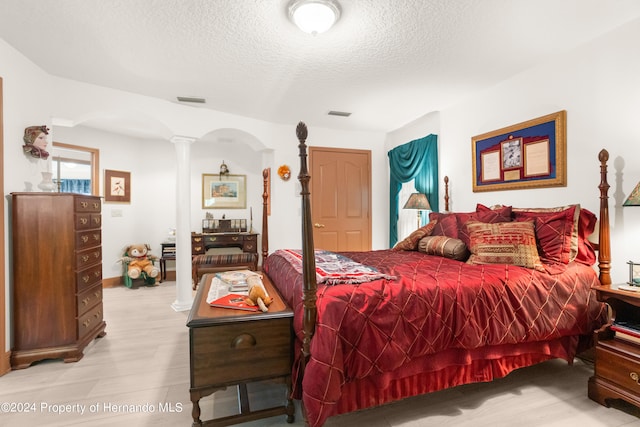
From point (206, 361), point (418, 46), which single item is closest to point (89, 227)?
point (206, 361)

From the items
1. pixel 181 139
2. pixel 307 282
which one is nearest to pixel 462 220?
pixel 307 282

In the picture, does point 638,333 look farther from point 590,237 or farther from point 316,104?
point 316,104

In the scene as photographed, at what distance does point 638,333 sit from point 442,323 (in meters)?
1.16

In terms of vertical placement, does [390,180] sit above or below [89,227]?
above

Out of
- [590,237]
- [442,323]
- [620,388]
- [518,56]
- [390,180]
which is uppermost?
[518,56]

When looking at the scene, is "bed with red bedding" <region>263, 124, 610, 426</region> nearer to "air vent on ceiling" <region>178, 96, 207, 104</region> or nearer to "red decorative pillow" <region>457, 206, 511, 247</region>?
"red decorative pillow" <region>457, 206, 511, 247</region>

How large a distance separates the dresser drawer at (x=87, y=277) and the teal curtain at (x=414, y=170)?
372cm

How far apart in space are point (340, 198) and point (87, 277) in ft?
10.6

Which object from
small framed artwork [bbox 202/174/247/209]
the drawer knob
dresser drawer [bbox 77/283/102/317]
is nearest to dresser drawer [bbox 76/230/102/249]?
dresser drawer [bbox 77/283/102/317]

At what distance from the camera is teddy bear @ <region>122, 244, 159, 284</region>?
15.2 feet

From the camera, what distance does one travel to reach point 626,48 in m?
2.11

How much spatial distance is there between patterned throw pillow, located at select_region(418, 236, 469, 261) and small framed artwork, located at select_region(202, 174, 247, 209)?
12.4ft

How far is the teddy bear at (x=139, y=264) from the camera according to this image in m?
4.63

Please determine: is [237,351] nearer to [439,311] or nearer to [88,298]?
[439,311]
